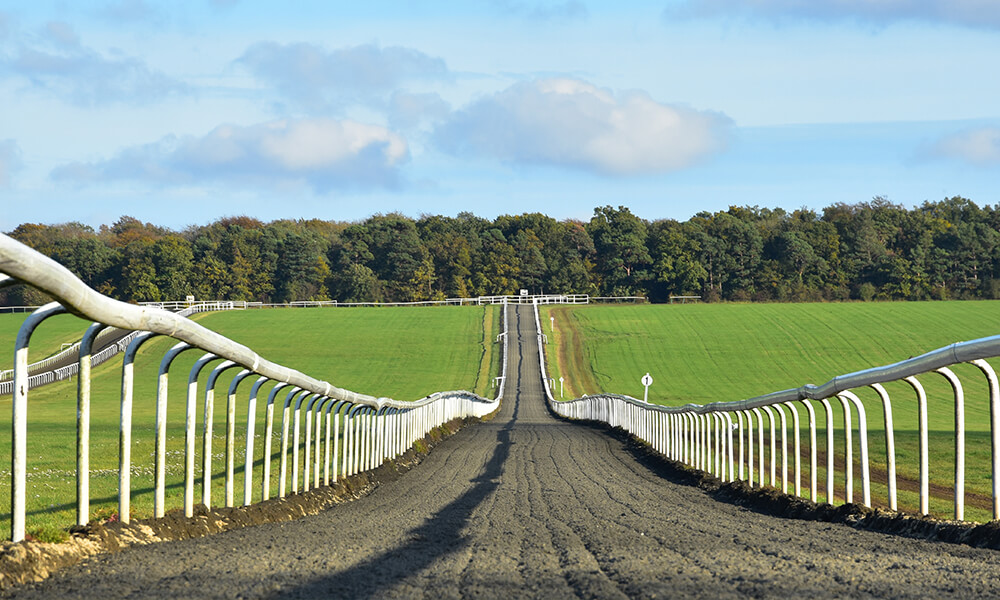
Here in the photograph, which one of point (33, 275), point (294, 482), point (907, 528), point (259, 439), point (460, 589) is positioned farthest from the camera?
point (259, 439)

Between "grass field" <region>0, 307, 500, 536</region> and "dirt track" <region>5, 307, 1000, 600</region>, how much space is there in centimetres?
119

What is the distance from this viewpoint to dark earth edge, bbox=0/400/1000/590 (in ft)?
14.9

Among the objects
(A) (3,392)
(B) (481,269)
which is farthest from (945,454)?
(B) (481,269)

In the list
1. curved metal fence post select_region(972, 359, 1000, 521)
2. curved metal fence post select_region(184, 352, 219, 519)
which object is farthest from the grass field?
curved metal fence post select_region(972, 359, 1000, 521)

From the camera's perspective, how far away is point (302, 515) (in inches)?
343

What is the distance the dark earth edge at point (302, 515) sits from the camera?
4.55 metres

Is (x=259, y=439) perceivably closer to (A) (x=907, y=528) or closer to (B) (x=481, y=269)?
(A) (x=907, y=528)

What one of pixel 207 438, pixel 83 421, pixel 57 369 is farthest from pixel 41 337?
pixel 83 421

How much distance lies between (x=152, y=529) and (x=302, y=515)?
273 cm

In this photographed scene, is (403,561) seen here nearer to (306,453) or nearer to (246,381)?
(306,453)

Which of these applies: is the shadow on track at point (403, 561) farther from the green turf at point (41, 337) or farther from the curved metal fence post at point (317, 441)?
the green turf at point (41, 337)

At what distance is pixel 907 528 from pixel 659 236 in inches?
5206

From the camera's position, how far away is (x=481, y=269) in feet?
447

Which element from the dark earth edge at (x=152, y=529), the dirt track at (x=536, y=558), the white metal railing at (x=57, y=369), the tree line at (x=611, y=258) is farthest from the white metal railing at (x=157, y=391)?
the tree line at (x=611, y=258)
